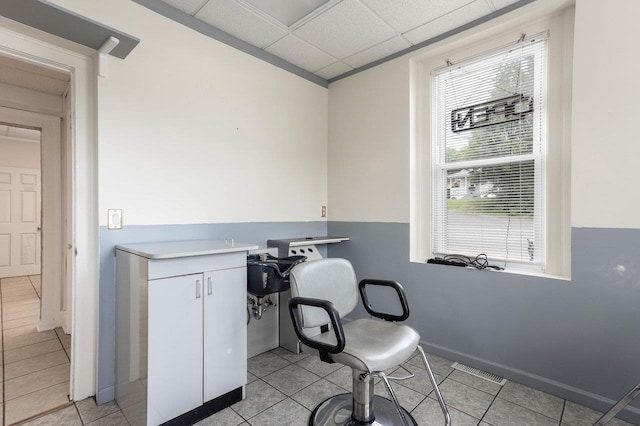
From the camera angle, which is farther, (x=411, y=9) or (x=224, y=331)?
(x=411, y=9)

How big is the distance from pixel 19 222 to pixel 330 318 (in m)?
7.40

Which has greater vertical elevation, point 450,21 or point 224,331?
point 450,21

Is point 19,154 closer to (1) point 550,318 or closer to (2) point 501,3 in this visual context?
(2) point 501,3

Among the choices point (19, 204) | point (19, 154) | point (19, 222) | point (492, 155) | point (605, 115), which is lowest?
point (19, 222)

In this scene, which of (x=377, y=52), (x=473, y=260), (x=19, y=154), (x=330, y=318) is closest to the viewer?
(x=330, y=318)

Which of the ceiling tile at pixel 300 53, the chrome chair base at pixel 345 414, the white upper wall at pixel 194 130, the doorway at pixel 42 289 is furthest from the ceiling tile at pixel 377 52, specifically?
the chrome chair base at pixel 345 414

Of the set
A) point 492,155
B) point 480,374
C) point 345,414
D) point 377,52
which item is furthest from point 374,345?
point 377,52

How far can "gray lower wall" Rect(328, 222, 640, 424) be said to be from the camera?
1.91m

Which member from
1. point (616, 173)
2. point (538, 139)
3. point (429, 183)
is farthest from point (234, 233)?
point (616, 173)

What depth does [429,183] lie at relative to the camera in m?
2.93

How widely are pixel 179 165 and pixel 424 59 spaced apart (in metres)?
2.46

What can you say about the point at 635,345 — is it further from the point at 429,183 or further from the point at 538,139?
the point at 429,183

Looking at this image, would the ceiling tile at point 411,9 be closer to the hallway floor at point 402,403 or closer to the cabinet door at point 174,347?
the cabinet door at point 174,347

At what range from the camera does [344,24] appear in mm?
2551
